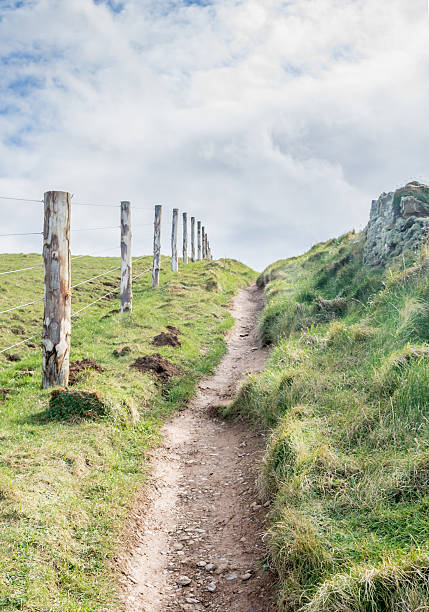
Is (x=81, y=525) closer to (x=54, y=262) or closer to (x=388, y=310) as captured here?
(x=54, y=262)

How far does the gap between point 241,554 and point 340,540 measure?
4.78ft

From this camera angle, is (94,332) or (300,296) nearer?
(94,332)

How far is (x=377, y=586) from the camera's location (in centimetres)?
374

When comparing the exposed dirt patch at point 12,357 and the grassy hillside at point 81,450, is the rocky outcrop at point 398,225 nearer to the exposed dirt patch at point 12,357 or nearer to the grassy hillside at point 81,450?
the grassy hillside at point 81,450

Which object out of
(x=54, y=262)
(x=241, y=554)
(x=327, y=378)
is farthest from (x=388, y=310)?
(x=54, y=262)

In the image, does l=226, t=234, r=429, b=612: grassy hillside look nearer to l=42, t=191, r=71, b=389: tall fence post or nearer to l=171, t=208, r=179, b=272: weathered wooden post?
l=42, t=191, r=71, b=389: tall fence post

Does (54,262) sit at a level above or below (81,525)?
above

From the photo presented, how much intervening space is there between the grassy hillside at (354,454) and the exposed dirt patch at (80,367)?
3318 mm

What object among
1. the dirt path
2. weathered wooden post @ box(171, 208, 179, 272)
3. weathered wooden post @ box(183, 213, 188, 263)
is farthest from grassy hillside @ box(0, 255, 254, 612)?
weathered wooden post @ box(183, 213, 188, 263)

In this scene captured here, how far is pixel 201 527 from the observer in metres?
6.14

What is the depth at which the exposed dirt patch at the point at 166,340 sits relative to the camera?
13.1 m

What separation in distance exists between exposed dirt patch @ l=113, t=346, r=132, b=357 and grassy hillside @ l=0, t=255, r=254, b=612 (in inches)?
1.1

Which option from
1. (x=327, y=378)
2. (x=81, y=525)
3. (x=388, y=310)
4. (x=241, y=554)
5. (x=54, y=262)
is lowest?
(x=241, y=554)

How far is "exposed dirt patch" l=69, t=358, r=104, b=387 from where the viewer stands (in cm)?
970
